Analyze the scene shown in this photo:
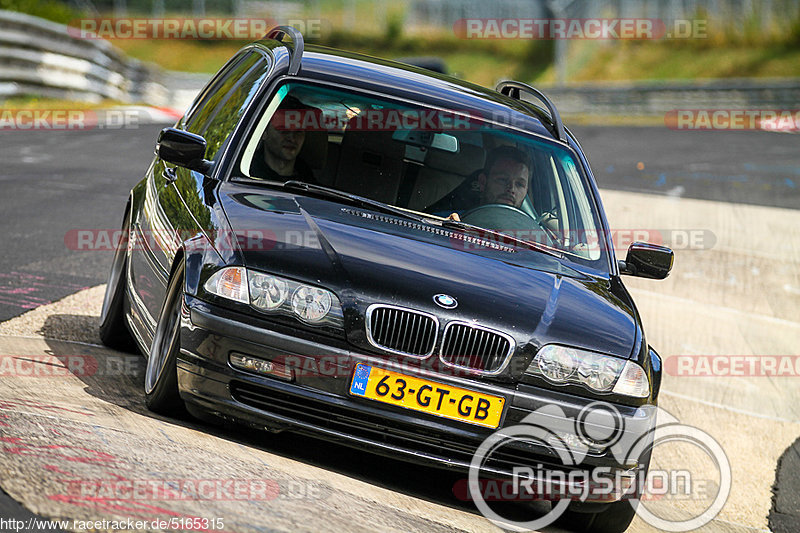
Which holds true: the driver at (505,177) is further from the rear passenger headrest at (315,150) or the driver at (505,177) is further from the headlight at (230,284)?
the headlight at (230,284)

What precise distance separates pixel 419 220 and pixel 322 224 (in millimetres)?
652

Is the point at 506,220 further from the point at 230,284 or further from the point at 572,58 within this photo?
the point at 572,58

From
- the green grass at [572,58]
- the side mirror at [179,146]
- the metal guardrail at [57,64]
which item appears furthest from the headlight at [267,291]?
the green grass at [572,58]

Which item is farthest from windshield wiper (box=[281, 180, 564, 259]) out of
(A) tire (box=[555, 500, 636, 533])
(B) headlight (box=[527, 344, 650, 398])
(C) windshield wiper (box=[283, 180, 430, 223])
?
(A) tire (box=[555, 500, 636, 533])

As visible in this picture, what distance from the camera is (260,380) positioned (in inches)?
175

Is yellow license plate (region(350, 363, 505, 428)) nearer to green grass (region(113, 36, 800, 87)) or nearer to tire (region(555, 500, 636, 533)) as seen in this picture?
tire (region(555, 500, 636, 533))

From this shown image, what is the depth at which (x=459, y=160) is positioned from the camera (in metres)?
5.96

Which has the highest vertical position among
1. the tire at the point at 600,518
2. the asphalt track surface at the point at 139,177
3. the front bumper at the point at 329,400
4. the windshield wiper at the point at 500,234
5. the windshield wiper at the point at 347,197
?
the windshield wiper at the point at 347,197

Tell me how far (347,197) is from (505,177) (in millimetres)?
974

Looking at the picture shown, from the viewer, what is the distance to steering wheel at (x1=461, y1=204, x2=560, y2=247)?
5.65 metres

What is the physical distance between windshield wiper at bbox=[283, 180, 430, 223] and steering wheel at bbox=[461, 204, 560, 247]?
359 millimetres

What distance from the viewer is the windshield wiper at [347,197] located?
17.6 feet

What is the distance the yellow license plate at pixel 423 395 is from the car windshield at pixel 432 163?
4.35 ft

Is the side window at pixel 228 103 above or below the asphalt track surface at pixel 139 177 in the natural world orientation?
above
